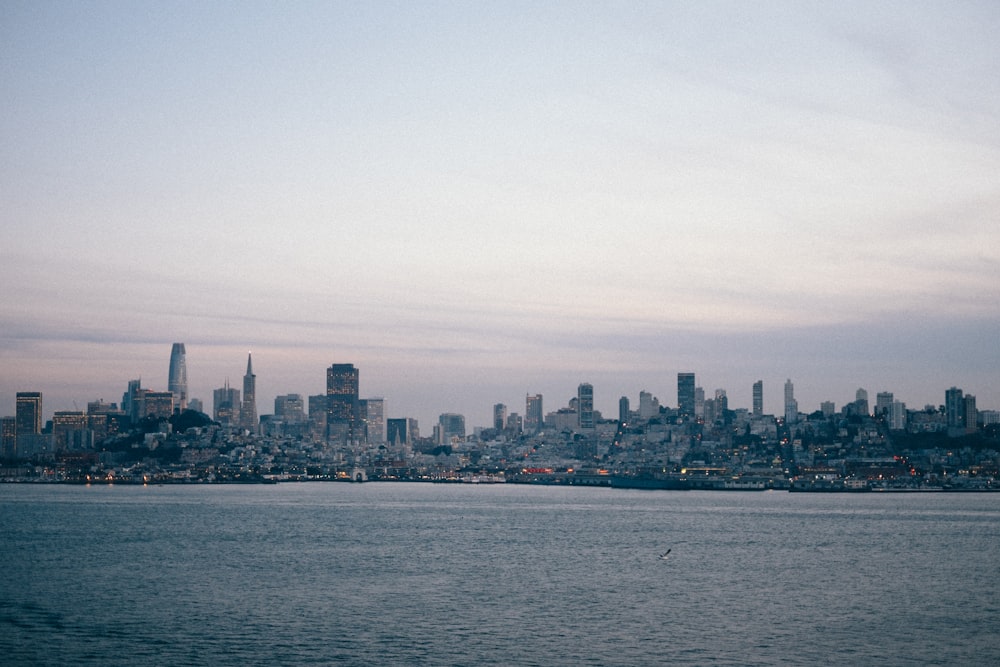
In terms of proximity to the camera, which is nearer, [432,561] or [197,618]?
[197,618]

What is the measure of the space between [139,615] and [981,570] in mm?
51179

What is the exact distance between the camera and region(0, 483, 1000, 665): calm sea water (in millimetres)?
42969

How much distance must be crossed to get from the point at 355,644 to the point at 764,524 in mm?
81742

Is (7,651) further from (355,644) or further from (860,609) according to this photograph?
(860,609)

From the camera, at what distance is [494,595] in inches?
2253

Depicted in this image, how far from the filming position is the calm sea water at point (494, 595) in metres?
43.0

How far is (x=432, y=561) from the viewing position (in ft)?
241

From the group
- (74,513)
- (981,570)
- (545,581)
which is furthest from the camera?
(74,513)

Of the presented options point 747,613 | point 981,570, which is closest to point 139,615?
point 747,613

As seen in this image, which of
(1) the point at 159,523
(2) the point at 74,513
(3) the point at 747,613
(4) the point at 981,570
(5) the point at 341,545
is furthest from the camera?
(2) the point at 74,513

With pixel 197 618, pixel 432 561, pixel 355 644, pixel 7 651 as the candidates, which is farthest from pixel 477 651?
pixel 432 561

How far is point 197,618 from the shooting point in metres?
49.8

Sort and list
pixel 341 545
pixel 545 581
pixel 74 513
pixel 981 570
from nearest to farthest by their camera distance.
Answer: pixel 545 581 < pixel 981 570 < pixel 341 545 < pixel 74 513

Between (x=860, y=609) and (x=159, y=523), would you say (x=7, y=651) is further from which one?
(x=159, y=523)
